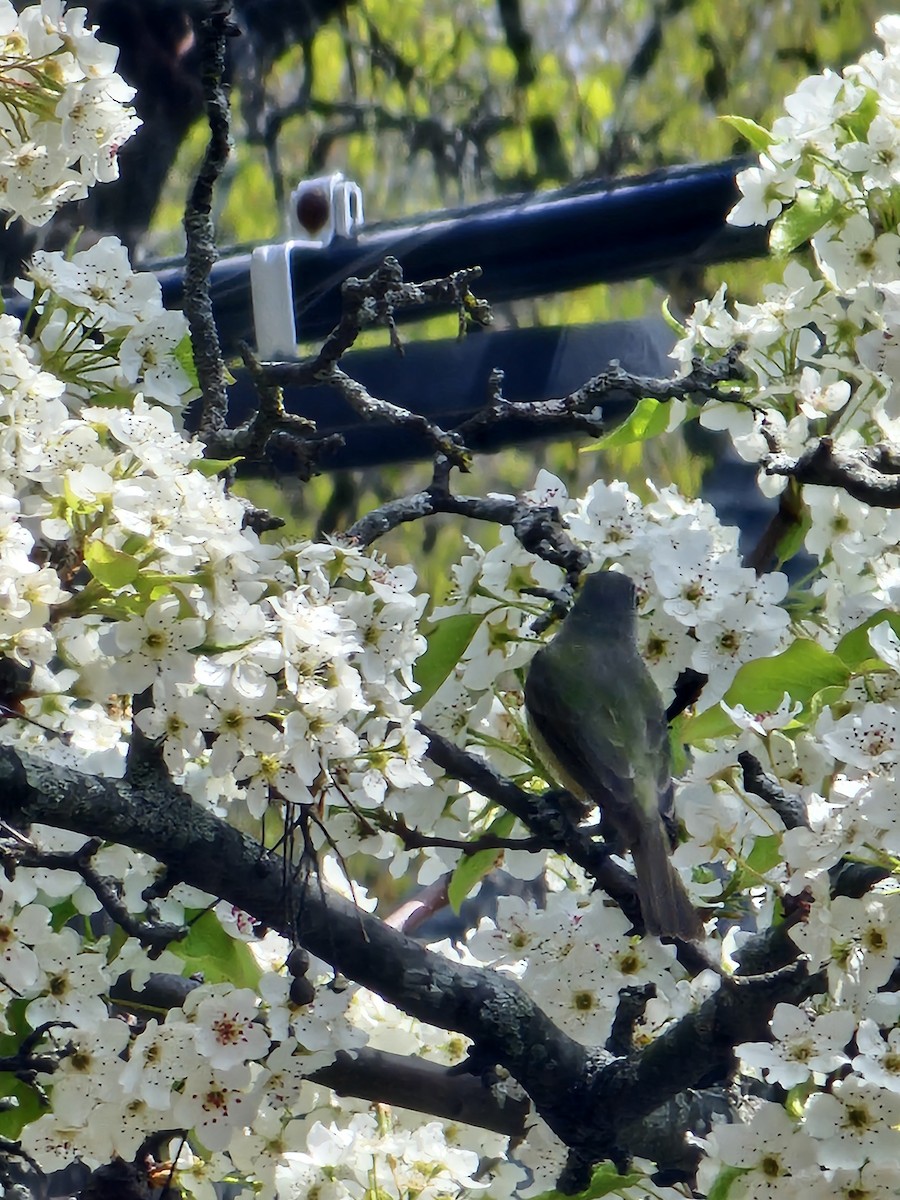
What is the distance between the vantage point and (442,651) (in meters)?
1.62

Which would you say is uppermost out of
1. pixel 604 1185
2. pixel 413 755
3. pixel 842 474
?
pixel 842 474

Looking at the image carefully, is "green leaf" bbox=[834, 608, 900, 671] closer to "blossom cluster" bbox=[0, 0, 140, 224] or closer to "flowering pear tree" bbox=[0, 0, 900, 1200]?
"flowering pear tree" bbox=[0, 0, 900, 1200]

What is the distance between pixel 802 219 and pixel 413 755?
2.36ft

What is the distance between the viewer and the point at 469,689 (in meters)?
1.70

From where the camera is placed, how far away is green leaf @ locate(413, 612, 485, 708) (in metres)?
1.62

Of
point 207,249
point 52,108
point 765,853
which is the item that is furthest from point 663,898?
point 52,108

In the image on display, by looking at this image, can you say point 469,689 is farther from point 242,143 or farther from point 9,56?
point 242,143

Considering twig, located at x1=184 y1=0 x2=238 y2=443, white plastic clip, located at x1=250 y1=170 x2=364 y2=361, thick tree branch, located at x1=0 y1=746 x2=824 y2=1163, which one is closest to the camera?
thick tree branch, located at x1=0 y1=746 x2=824 y2=1163

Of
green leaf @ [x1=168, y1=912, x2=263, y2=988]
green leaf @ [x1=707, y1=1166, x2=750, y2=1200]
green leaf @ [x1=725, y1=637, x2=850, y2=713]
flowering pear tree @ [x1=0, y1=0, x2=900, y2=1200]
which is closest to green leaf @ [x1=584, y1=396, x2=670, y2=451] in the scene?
flowering pear tree @ [x1=0, y1=0, x2=900, y2=1200]

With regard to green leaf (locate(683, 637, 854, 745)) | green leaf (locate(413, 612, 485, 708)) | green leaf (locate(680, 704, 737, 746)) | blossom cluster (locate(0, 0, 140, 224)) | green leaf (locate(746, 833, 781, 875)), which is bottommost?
green leaf (locate(746, 833, 781, 875))

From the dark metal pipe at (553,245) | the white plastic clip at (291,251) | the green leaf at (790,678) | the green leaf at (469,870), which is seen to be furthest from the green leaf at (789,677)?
the dark metal pipe at (553,245)

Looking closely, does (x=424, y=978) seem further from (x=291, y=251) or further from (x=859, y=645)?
(x=291, y=251)

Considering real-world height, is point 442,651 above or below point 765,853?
above

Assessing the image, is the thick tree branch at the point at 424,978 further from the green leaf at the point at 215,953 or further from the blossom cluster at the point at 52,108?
the blossom cluster at the point at 52,108
